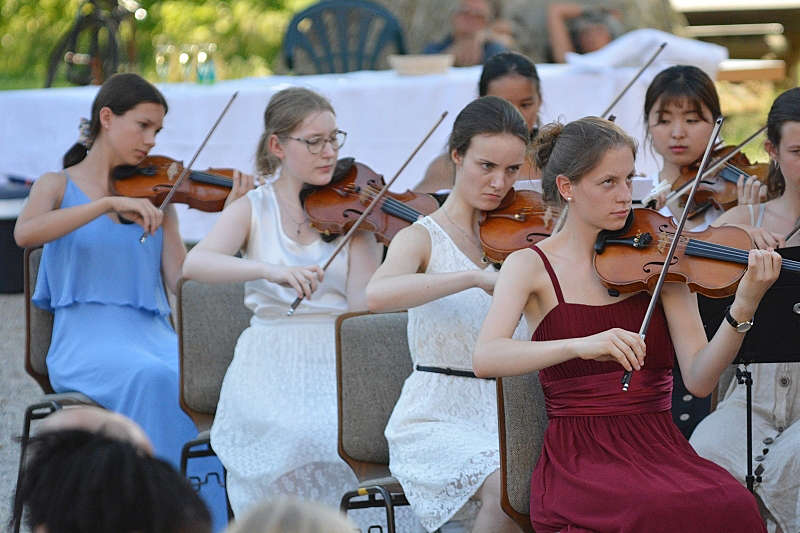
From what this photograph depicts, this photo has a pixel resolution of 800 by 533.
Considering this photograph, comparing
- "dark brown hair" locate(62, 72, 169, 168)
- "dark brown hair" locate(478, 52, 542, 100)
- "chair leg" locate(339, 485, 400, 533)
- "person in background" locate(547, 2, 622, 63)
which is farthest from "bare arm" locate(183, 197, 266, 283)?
"person in background" locate(547, 2, 622, 63)

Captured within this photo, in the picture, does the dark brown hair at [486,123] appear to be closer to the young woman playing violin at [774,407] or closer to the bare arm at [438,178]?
the young woman playing violin at [774,407]

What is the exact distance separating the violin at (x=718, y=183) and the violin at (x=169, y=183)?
137cm

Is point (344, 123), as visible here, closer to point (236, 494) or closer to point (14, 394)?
point (14, 394)

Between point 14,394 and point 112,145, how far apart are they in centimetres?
155

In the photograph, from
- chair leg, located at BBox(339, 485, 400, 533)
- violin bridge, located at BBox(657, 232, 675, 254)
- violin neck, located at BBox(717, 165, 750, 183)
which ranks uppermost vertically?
violin neck, located at BBox(717, 165, 750, 183)

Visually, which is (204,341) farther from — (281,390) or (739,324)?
(739,324)

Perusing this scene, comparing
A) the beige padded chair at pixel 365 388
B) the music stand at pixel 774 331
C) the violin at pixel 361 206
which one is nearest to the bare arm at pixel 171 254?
the violin at pixel 361 206

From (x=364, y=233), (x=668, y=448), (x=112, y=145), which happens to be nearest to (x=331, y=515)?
(x=668, y=448)

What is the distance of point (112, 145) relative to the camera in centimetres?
357

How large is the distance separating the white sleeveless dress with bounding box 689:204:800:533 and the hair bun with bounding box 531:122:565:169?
24.7 inches

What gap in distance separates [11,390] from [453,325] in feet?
8.30

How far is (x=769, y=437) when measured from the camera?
9.27 ft

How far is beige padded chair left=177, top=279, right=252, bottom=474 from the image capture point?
3225 mm

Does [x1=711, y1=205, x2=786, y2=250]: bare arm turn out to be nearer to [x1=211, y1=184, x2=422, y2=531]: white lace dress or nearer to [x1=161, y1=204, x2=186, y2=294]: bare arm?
[x1=211, y1=184, x2=422, y2=531]: white lace dress
